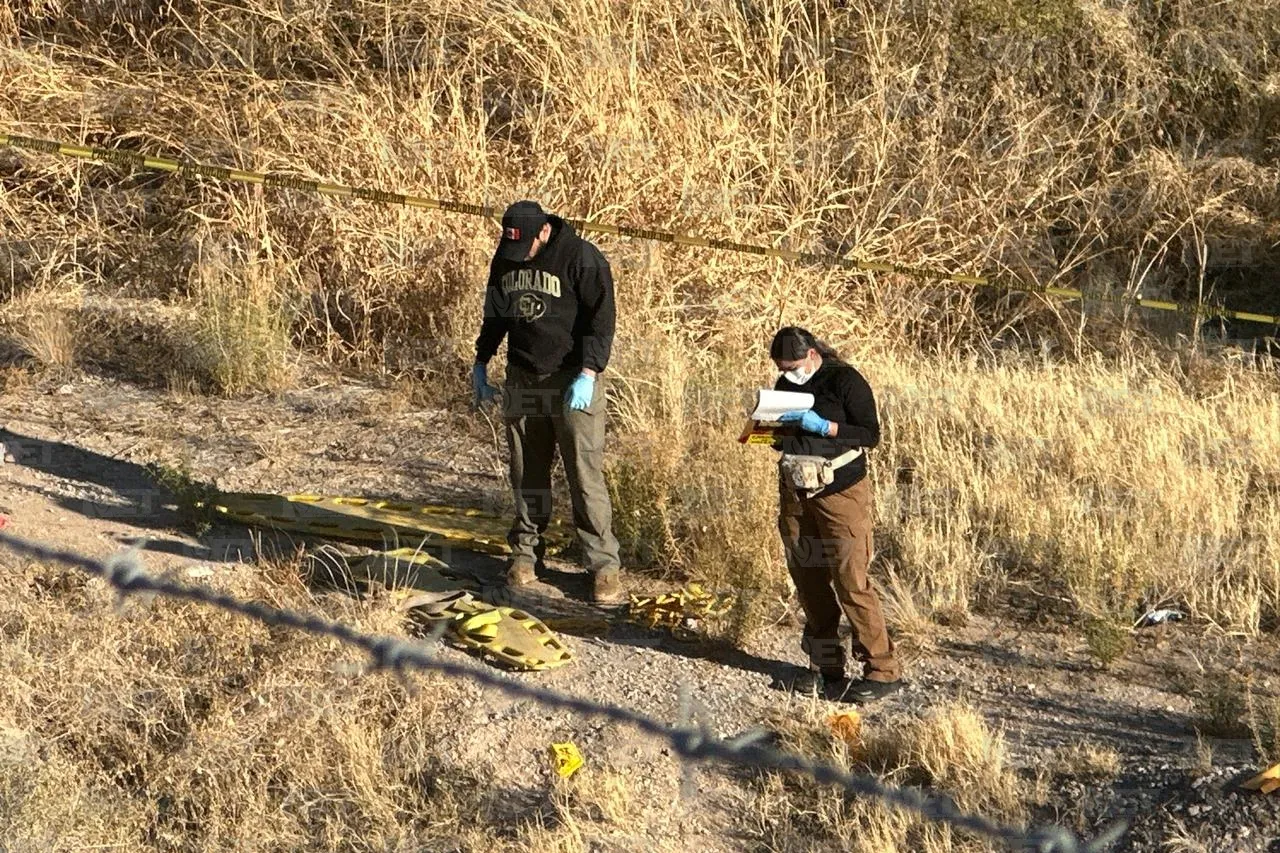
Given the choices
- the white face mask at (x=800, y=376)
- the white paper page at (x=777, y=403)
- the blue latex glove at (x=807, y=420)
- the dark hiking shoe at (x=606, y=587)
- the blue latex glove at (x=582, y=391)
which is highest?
the white face mask at (x=800, y=376)

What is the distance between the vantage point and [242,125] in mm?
11164

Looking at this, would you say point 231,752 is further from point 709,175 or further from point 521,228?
point 709,175

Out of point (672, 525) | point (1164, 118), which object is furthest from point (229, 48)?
point (1164, 118)

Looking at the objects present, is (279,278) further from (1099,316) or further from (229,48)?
(1099,316)

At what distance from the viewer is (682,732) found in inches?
148

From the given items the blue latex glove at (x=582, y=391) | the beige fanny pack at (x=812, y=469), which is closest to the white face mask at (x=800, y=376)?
the beige fanny pack at (x=812, y=469)

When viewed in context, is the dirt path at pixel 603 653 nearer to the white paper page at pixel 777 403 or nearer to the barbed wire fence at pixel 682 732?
the barbed wire fence at pixel 682 732

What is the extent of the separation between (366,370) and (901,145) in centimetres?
421

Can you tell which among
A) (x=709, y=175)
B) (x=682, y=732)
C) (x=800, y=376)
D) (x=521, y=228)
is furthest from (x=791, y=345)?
(x=709, y=175)

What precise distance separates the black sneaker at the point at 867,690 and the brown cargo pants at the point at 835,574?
0.07 feet

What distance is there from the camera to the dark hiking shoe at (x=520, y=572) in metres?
7.30

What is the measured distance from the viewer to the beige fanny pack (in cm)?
585

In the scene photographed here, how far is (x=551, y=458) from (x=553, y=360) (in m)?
0.56

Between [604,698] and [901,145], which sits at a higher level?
[901,145]
